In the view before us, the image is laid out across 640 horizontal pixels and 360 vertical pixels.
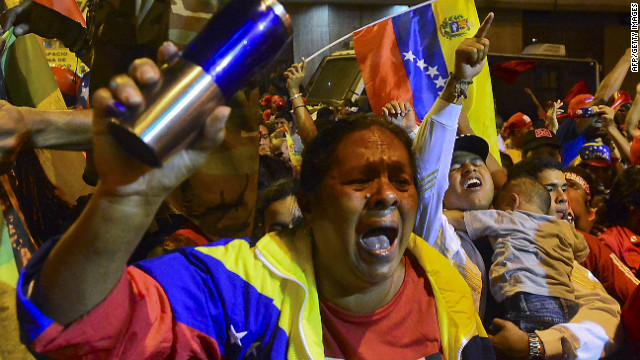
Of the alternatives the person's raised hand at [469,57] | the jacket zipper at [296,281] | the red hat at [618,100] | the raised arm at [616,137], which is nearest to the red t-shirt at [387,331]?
the jacket zipper at [296,281]

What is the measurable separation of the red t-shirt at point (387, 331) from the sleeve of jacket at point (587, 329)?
101cm

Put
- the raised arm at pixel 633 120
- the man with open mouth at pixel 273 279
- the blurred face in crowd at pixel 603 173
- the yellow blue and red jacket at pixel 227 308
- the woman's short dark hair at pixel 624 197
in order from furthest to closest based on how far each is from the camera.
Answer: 1. the raised arm at pixel 633 120
2. the blurred face in crowd at pixel 603 173
3. the woman's short dark hair at pixel 624 197
4. the yellow blue and red jacket at pixel 227 308
5. the man with open mouth at pixel 273 279

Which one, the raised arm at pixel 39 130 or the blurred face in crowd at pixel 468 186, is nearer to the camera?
the raised arm at pixel 39 130

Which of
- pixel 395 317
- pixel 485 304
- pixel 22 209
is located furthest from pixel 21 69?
pixel 485 304

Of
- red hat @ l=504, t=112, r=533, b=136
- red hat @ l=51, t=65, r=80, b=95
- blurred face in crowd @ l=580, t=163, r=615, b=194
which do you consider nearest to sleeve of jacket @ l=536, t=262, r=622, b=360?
blurred face in crowd @ l=580, t=163, r=615, b=194

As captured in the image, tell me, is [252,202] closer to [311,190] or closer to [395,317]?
[311,190]

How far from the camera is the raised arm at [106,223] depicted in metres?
1.04

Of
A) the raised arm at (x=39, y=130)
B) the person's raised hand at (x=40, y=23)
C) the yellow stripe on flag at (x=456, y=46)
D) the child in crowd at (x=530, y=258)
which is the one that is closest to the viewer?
the raised arm at (x=39, y=130)

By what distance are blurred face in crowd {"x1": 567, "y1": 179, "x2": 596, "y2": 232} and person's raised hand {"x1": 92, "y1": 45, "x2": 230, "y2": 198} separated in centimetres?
367

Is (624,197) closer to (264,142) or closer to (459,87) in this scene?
(459,87)

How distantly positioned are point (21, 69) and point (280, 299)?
1.17m

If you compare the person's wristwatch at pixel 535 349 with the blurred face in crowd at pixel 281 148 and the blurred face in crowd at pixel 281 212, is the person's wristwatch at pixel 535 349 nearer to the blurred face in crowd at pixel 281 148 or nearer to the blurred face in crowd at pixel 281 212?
the blurred face in crowd at pixel 281 212

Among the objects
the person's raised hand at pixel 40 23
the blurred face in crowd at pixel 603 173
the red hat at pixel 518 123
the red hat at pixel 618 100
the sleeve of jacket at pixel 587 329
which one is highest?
the person's raised hand at pixel 40 23

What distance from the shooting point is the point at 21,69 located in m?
1.96
